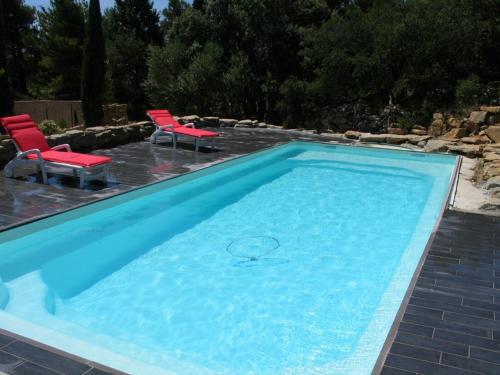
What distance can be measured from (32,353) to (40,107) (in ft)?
45.0

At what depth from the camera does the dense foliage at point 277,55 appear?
15.4 metres

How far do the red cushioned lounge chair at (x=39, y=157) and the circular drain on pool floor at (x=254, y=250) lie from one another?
267 cm

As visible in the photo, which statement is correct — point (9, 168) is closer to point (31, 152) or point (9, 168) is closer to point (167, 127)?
point (31, 152)

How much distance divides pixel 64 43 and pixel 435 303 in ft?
70.7

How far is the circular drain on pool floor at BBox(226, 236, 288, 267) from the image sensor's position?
5121mm

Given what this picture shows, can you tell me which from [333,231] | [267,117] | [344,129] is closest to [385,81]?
[344,129]

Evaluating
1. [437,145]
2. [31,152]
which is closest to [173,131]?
[31,152]

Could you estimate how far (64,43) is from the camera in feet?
69.3

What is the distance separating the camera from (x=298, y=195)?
7.98 m

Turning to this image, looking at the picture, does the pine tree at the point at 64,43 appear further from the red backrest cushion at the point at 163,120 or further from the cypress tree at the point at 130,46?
the red backrest cushion at the point at 163,120

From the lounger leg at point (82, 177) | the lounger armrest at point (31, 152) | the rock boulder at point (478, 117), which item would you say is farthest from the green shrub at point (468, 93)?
the lounger armrest at point (31, 152)

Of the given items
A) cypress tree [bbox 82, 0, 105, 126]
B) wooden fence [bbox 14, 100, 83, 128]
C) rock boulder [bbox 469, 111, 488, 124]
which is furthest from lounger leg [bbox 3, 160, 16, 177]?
rock boulder [bbox 469, 111, 488, 124]

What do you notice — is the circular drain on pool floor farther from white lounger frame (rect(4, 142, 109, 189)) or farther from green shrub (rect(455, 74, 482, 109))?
green shrub (rect(455, 74, 482, 109))

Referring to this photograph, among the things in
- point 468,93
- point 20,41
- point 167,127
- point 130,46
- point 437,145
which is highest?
point 20,41
